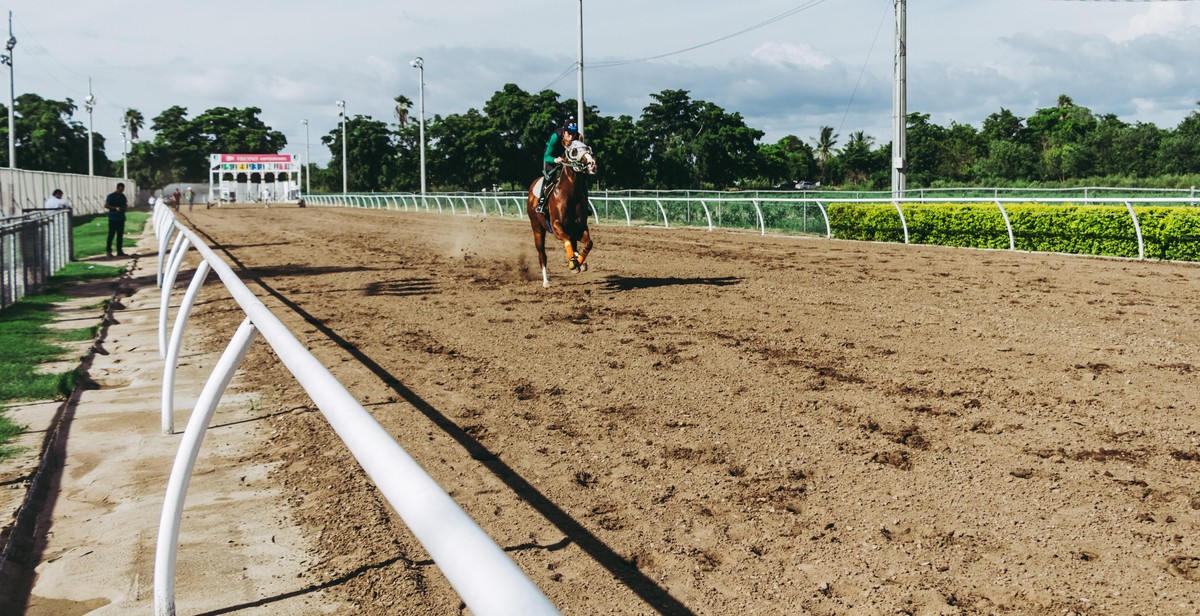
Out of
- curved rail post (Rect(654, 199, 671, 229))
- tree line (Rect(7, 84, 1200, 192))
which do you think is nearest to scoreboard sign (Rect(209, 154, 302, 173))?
tree line (Rect(7, 84, 1200, 192))

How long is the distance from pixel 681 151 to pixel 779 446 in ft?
205

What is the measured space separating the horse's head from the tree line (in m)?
33.4

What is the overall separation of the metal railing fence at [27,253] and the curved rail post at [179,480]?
8507mm

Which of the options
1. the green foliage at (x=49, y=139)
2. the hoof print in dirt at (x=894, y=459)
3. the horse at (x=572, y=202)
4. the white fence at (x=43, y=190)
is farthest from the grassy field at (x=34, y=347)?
the green foliage at (x=49, y=139)

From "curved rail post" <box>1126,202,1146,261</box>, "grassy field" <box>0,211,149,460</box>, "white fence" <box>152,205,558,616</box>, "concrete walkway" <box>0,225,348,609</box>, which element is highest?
"curved rail post" <box>1126,202,1146,261</box>

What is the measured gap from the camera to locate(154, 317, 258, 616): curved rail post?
286cm

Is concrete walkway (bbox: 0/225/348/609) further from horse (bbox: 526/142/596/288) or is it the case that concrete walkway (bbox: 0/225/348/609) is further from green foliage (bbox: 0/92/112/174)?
green foliage (bbox: 0/92/112/174)

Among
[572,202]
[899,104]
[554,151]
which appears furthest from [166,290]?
[899,104]

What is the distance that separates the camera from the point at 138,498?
4.26 metres

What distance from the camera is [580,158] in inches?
432

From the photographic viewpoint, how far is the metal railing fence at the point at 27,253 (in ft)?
34.5

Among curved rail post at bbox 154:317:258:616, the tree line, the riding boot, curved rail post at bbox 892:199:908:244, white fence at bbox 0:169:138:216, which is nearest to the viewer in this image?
curved rail post at bbox 154:317:258:616

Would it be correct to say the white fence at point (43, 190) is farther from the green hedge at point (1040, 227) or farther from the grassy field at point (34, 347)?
the green hedge at point (1040, 227)

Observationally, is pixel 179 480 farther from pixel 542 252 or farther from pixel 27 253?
pixel 27 253
